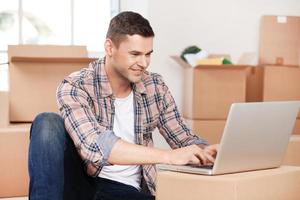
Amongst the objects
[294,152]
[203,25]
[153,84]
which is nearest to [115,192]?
[153,84]

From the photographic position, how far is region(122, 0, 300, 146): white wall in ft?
10.2

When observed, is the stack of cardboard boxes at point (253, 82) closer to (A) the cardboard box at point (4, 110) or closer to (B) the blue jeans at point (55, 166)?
(A) the cardboard box at point (4, 110)

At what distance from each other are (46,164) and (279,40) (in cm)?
190

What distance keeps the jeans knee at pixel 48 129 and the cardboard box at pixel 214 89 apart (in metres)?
1.28

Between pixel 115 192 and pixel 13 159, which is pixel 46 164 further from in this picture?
Answer: pixel 13 159

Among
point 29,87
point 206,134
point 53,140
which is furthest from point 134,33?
point 206,134

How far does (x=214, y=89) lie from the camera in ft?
9.31

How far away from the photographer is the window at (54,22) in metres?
3.15

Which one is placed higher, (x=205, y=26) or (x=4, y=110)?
(x=205, y=26)

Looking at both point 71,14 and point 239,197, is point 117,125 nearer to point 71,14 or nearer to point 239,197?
point 239,197

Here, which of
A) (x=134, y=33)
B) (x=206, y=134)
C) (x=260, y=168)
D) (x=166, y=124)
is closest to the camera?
(x=260, y=168)

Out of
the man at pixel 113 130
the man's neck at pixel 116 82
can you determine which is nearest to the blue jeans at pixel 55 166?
the man at pixel 113 130

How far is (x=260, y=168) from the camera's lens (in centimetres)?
152

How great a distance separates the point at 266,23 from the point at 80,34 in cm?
96
